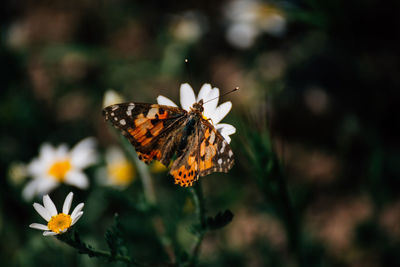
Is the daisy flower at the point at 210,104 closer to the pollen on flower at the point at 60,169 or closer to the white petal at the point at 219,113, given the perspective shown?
the white petal at the point at 219,113

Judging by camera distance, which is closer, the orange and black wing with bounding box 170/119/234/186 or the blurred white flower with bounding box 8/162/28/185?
the orange and black wing with bounding box 170/119/234/186

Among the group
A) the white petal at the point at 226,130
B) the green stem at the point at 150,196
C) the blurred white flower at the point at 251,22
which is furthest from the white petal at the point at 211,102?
the blurred white flower at the point at 251,22

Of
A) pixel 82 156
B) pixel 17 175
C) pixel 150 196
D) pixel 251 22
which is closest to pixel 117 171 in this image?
pixel 82 156

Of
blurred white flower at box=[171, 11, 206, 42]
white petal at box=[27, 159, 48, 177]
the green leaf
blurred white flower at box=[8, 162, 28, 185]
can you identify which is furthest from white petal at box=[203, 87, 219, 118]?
blurred white flower at box=[171, 11, 206, 42]

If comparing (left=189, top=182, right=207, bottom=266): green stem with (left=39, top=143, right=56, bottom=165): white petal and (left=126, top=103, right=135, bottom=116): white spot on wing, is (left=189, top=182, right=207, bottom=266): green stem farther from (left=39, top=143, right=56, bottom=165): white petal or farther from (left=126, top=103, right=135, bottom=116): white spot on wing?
(left=39, top=143, right=56, bottom=165): white petal

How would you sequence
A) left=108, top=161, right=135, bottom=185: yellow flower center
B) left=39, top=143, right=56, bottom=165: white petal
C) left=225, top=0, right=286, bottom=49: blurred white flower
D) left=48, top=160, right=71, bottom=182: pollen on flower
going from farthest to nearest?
left=225, top=0, right=286, bottom=49: blurred white flower < left=108, top=161, right=135, bottom=185: yellow flower center < left=39, top=143, right=56, bottom=165: white petal < left=48, top=160, right=71, bottom=182: pollen on flower

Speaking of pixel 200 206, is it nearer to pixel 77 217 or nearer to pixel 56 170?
pixel 77 217
